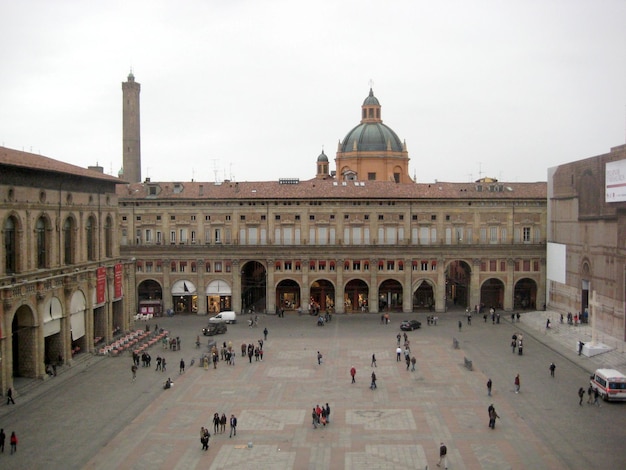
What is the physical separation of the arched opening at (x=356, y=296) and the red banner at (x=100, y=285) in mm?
31414

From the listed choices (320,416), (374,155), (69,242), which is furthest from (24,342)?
(374,155)

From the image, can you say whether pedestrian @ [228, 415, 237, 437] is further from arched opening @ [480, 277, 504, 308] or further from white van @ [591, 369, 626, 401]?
arched opening @ [480, 277, 504, 308]

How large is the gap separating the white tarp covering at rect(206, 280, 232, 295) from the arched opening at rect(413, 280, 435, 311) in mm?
23076

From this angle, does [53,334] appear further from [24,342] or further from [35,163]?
[35,163]

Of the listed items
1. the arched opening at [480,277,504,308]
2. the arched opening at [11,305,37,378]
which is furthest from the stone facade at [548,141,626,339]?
the arched opening at [11,305,37,378]

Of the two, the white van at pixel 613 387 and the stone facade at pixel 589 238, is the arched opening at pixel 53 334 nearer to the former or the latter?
the white van at pixel 613 387

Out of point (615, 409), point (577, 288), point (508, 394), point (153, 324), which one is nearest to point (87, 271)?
point (153, 324)

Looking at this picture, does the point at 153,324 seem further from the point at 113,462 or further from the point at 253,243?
the point at 113,462

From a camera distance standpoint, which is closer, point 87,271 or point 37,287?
point 37,287

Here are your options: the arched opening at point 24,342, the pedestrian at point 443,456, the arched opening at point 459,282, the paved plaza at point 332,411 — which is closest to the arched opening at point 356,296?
the arched opening at point 459,282

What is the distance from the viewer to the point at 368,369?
52656mm

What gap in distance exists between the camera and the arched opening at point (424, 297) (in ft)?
274

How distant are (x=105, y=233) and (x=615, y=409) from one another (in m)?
46.8

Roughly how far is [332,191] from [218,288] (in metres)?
18.3
